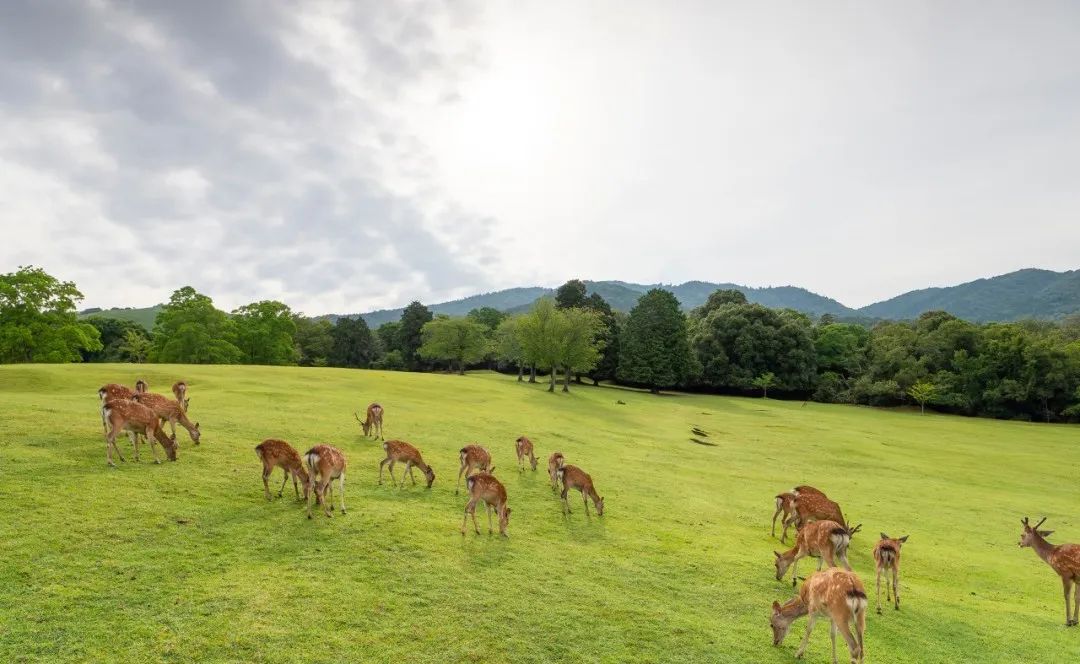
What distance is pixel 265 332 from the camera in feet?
219

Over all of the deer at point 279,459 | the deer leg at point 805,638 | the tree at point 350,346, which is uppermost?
the tree at point 350,346

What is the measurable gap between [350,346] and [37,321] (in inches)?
2044

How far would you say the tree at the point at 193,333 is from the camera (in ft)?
188

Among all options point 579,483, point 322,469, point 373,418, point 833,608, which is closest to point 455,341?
point 373,418

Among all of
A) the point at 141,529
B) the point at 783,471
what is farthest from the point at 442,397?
the point at 141,529

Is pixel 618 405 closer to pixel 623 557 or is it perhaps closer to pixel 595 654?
pixel 623 557

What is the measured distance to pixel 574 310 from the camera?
6000 cm

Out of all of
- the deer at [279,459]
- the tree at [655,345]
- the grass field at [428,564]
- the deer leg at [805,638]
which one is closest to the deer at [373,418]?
the grass field at [428,564]

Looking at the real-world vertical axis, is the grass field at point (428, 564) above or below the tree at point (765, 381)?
below

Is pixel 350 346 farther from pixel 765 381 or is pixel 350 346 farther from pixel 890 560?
pixel 890 560

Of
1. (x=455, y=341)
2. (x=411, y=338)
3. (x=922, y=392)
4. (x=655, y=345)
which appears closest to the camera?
(x=922, y=392)

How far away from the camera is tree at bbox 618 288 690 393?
6788 centimetres

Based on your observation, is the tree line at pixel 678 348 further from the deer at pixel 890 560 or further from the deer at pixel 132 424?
the deer at pixel 890 560

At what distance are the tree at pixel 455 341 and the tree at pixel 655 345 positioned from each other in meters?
19.9
